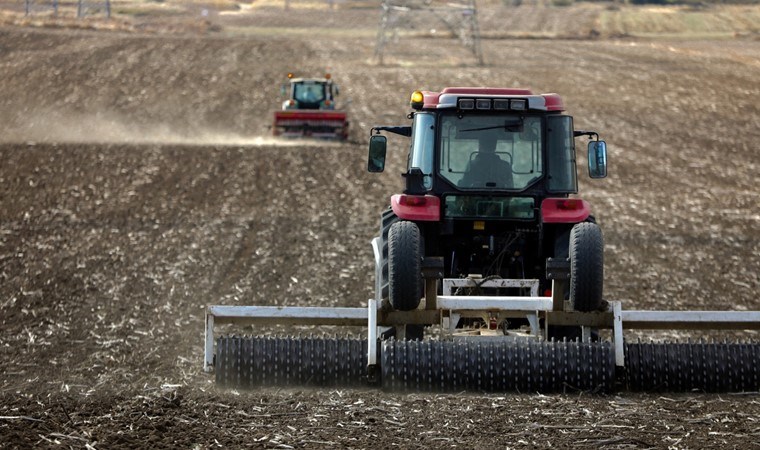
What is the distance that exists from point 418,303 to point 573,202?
5.20ft

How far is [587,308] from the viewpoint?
8930mm

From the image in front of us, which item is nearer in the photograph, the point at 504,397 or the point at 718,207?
the point at 504,397

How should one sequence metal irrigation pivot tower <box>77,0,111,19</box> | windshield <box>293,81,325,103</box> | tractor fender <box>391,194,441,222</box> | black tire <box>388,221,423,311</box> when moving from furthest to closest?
metal irrigation pivot tower <box>77,0,111,19</box>
windshield <box>293,81,325,103</box>
tractor fender <box>391,194,441,222</box>
black tire <box>388,221,423,311</box>

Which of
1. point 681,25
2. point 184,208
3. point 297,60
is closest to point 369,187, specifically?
point 184,208

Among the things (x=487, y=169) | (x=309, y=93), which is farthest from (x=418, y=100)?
(x=309, y=93)

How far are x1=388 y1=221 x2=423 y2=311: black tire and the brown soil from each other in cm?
79

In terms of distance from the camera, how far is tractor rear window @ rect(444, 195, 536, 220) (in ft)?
32.1

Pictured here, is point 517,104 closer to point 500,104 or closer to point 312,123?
point 500,104

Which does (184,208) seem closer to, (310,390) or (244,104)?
(310,390)

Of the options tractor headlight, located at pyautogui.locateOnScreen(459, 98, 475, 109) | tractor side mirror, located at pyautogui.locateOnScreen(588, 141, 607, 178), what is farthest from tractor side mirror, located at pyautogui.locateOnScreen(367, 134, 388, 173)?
tractor side mirror, located at pyautogui.locateOnScreen(588, 141, 607, 178)

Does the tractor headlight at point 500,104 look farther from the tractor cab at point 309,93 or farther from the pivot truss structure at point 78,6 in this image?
the pivot truss structure at point 78,6

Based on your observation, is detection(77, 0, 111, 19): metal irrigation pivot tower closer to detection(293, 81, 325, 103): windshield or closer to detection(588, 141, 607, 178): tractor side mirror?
detection(293, 81, 325, 103): windshield

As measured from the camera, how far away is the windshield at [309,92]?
2988cm

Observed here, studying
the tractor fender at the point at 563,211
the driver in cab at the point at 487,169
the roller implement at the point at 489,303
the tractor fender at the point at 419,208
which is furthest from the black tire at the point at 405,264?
the tractor fender at the point at 563,211
